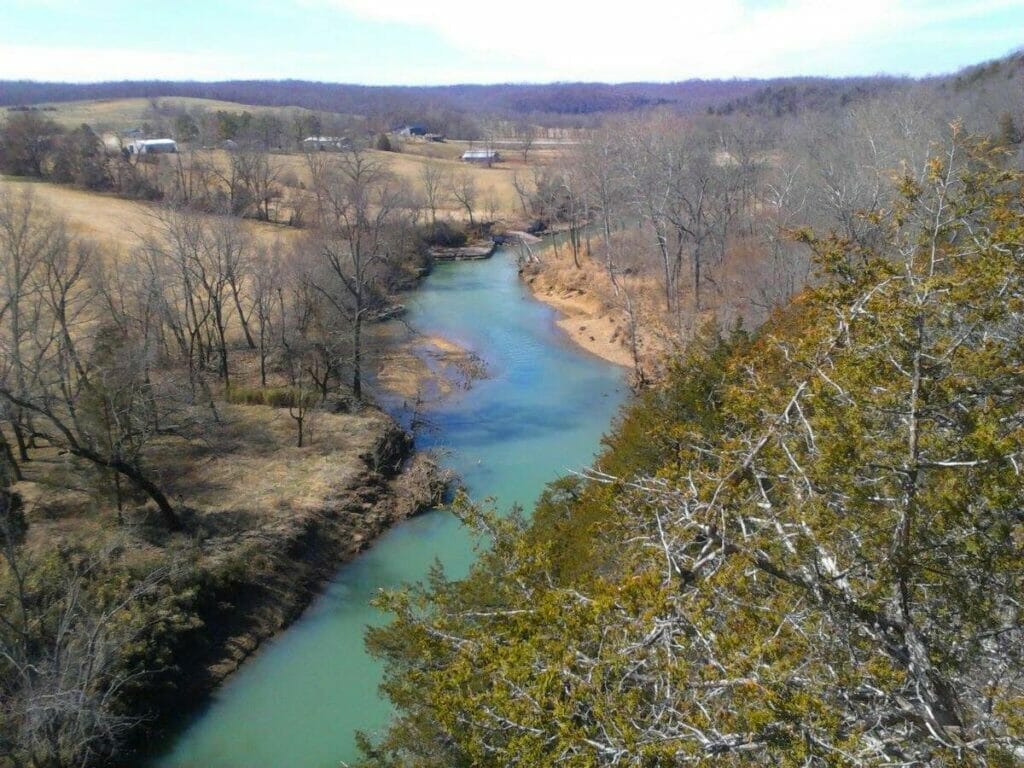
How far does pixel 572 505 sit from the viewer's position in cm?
1331

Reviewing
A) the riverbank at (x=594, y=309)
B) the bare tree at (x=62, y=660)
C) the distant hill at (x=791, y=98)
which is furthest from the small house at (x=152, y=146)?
the distant hill at (x=791, y=98)

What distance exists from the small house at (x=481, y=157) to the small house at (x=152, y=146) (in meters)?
29.1

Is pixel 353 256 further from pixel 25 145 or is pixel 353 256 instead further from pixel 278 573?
pixel 25 145

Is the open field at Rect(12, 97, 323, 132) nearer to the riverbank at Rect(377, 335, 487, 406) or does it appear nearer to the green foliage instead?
the riverbank at Rect(377, 335, 487, 406)

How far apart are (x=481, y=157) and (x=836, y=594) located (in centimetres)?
7893

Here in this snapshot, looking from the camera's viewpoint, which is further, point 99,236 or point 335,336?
point 99,236

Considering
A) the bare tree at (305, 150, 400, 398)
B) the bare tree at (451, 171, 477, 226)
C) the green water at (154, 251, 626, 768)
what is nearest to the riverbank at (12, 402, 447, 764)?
the green water at (154, 251, 626, 768)

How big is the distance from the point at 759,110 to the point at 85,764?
9531 cm

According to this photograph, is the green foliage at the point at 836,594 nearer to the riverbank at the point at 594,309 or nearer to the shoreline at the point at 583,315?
the riverbank at the point at 594,309

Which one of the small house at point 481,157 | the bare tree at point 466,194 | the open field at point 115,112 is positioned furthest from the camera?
the open field at point 115,112

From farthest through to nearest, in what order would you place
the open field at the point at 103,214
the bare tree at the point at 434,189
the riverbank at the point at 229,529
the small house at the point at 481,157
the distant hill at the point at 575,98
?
the small house at the point at 481,157
the distant hill at the point at 575,98
the bare tree at the point at 434,189
the open field at the point at 103,214
the riverbank at the point at 229,529

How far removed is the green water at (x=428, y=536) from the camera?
12.4 m

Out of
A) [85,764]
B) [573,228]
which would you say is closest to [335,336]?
[85,764]

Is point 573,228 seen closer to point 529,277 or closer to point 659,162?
point 529,277
